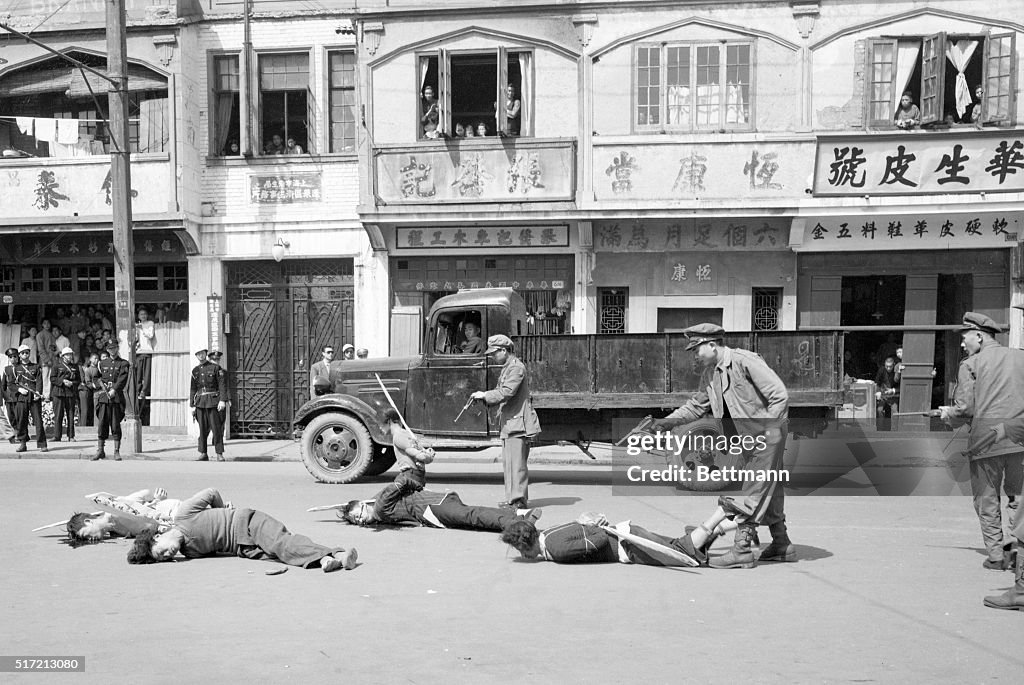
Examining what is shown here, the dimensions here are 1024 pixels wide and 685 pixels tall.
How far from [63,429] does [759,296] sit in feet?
44.6

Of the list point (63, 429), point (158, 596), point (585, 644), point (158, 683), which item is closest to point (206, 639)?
point (158, 683)

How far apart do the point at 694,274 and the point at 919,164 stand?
4.18 m

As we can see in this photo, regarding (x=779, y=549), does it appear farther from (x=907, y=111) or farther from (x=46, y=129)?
(x=46, y=129)

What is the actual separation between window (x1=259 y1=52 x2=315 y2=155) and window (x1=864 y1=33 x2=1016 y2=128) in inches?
404

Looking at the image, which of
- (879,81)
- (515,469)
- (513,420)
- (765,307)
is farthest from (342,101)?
(515,469)

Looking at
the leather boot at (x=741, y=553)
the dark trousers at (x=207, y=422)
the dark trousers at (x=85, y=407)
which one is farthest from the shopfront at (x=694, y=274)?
the dark trousers at (x=85, y=407)

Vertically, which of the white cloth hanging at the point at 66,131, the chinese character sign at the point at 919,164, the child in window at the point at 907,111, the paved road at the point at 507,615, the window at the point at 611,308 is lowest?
the paved road at the point at 507,615

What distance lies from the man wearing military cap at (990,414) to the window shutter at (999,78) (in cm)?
1010

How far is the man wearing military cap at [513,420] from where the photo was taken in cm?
905

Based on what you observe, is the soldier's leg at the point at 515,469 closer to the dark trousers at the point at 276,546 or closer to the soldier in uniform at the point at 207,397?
the dark trousers at the point at 276,546

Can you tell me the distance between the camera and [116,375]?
14.9 metres

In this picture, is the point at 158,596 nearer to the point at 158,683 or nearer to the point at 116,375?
the point at 158,683

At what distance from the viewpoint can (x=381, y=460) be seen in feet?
40.7

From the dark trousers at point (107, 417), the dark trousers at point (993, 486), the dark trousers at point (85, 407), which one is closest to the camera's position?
the dark trousers at point (993, 486)
